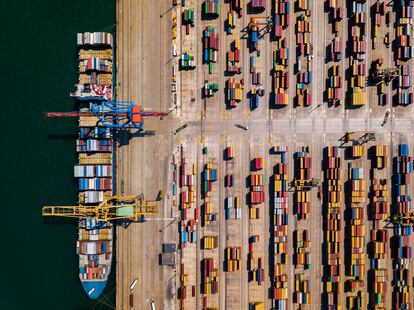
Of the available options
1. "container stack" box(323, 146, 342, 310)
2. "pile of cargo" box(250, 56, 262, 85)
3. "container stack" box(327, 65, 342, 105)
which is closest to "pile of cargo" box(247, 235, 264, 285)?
"container stack" box(323, 146, 342, 310)

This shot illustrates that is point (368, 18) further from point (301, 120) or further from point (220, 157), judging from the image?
point (220, 157)

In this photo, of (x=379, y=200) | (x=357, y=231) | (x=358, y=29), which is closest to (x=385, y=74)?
(x=358, y=29)

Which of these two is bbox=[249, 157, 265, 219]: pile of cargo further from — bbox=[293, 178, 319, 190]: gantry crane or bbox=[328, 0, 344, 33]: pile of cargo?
bbox=[328, 0, 344, 33]: pile of cargo

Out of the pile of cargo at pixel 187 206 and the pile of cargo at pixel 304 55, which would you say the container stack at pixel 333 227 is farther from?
the pile of cargo at pixel 187 206

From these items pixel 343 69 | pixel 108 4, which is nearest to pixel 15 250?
pixel 108 4

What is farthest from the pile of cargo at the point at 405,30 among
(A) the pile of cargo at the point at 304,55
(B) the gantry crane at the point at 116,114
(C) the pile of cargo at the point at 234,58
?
(B) the gantry crane at the point at 116,114

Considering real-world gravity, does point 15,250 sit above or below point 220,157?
below
